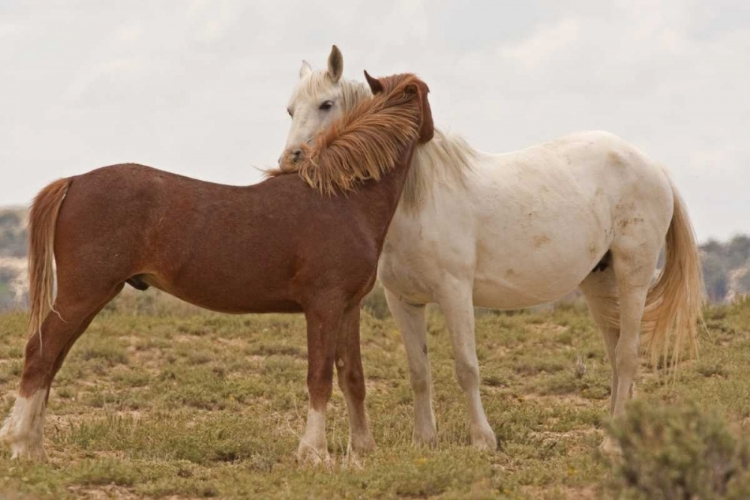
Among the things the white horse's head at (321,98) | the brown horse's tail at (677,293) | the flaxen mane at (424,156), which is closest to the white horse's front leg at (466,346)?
the flaxen mane at (424,156)

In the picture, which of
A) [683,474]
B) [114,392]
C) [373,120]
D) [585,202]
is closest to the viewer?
[683,474]

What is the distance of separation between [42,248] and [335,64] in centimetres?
259

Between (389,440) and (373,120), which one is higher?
(373,120)

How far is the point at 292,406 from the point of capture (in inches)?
356

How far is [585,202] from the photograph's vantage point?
25.9 feet

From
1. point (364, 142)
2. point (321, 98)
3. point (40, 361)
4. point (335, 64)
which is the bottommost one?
point (40, 361)

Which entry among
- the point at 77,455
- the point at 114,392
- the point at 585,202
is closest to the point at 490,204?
the point at 585,202

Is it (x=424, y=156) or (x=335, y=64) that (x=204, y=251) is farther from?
(x=335, y=64)

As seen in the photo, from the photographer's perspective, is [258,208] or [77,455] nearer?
[258,208]

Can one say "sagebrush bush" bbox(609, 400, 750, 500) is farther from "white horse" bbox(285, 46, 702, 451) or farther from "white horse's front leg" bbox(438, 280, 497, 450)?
"white horse's front leg" bbox(438, 280, 497, 450)

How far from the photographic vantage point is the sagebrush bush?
172 inches

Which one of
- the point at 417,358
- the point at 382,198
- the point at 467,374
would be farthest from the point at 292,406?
the point at 382,198

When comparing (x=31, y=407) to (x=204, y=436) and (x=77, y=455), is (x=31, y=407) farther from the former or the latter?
(x=204, y=436)

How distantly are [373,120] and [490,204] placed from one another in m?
1.17
